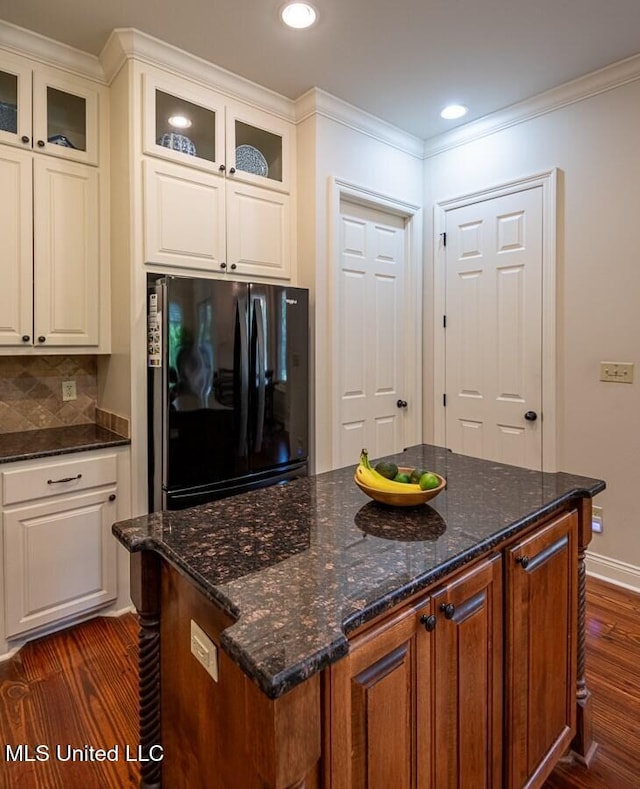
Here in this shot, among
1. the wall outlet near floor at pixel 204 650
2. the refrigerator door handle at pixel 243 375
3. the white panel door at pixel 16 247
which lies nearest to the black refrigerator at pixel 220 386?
the refrigerator door handle at pixel 243 375

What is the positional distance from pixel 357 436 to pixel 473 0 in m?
2.33

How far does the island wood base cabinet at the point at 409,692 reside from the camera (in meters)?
0.82

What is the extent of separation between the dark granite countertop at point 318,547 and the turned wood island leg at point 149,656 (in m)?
0.10

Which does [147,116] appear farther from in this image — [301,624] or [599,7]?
[301,624]

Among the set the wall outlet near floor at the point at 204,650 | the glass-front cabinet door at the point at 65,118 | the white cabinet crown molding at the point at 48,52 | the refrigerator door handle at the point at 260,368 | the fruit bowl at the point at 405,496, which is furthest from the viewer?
the refrigerator door handle at the point at 260,368

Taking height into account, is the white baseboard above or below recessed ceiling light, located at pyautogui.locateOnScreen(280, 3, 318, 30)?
below

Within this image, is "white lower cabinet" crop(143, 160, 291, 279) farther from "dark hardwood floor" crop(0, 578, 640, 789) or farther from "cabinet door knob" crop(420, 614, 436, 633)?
"cabinet door knob" crop(420, 614, 436, 633)

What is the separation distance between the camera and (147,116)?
91.7 inches

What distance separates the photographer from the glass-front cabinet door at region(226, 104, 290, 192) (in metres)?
2.67

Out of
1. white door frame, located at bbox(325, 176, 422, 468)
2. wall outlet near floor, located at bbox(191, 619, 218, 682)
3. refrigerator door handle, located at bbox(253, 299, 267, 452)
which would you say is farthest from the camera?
white door frame, located at bbox(325, 176, 422, 468)

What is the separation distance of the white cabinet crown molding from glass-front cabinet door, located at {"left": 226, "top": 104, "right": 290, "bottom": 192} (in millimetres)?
700

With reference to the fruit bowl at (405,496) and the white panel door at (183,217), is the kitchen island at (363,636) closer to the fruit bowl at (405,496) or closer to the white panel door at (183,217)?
the fruit bowl at (405,496)

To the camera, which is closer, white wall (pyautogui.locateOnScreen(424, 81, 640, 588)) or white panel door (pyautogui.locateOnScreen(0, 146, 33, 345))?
white panel door (pyautogui.locateOnScreen(0, 146, 33, 345))

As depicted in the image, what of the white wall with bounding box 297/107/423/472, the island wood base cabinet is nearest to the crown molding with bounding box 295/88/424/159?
the white wall with bounding box 297/107/423/472
